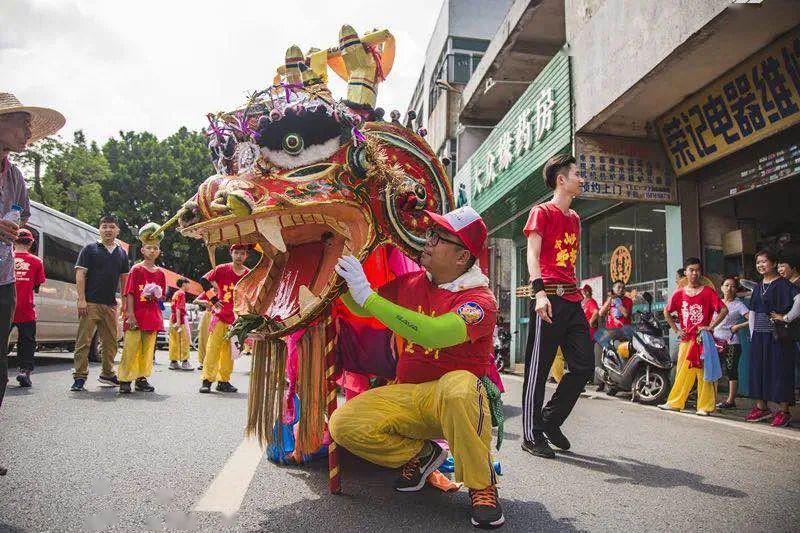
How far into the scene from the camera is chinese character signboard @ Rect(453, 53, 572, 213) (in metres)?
9.04

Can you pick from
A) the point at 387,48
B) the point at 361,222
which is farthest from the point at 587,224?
the point at 361,222

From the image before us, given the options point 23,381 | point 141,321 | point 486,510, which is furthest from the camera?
point 141,321

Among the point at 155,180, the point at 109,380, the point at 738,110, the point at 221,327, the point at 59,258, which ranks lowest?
the point at 109,380

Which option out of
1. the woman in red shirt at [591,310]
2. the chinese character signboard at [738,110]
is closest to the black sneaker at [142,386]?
the woman in red shirt at [591,310]

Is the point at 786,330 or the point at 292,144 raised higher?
the point at 292,144

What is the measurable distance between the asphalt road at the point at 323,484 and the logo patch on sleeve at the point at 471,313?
768 millimetres

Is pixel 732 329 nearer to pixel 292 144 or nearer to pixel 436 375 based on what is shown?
pixel 436 375

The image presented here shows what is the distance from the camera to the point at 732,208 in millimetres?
8328

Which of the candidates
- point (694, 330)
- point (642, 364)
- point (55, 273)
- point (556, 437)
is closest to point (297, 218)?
point (556, 437)

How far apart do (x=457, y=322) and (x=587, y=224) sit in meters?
9.60

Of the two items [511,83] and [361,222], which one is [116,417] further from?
[511,83]

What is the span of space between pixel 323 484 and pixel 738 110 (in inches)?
268

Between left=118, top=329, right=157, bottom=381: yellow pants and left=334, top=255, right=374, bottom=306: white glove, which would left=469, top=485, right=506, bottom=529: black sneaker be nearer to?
left=334, top=255, right=374, bottom=306: white glove

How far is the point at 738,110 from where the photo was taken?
6.91 meters
